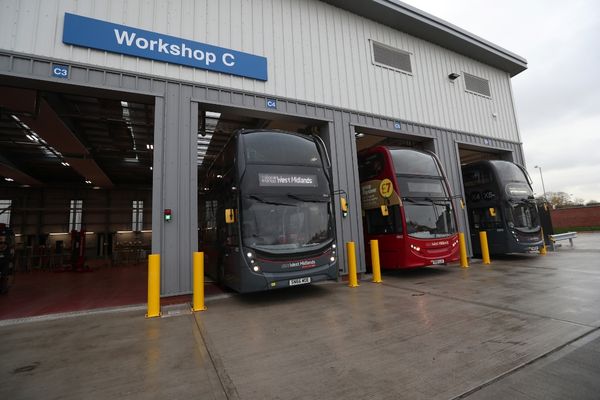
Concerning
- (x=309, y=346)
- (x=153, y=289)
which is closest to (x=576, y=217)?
(x=309, y=346)

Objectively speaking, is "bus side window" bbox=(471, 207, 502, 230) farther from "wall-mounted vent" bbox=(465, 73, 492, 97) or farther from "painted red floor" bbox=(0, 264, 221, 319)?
"painted red floor" bbox=(0, 264, 221, 319)

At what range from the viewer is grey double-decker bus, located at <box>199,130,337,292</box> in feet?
18.4

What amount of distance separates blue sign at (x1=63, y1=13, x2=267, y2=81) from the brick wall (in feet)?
117

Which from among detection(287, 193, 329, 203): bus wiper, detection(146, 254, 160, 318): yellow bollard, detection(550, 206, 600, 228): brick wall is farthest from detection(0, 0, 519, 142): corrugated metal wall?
detection(550, 206, 600, 228): brick wall

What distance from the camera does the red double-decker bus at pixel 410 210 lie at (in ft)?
25.4

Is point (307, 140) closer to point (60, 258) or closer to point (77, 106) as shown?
point (77, 106)

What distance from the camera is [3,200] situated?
19297 millimetres

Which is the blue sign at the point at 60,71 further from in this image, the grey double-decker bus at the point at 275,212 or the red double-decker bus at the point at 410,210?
the red double-decker bus at the point at 410,210

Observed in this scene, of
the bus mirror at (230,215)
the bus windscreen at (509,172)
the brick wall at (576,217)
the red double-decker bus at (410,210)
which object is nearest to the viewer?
the bus mirror at (230,215)

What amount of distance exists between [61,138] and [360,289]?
39.2 feet

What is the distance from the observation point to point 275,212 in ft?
19.2

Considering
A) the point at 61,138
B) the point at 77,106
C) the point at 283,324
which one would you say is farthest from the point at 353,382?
the point at 61,138

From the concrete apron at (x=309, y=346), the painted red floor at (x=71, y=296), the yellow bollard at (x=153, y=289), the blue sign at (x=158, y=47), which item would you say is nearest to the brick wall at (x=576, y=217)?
the concrete apron at (x=309, y=346)

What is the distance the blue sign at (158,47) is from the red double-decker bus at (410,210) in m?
4.52
